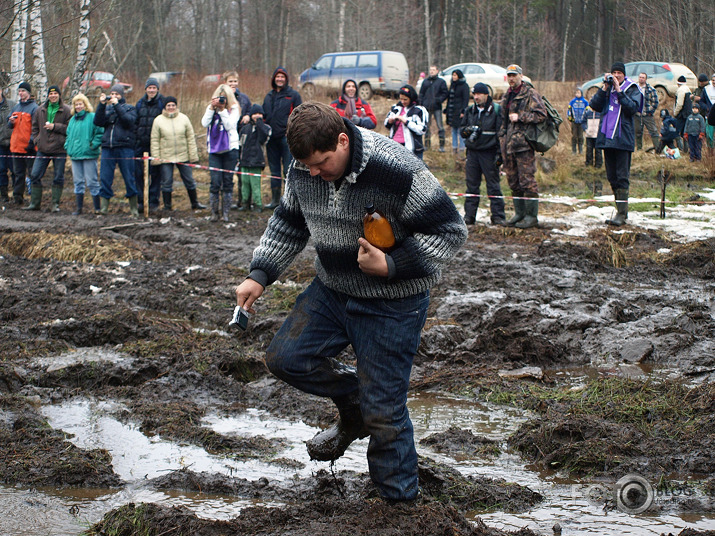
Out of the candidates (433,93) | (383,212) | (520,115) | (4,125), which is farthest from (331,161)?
(433,93)

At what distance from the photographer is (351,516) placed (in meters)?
3.45

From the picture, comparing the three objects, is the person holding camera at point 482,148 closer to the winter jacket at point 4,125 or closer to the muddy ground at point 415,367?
the muddy ground at point 415,367

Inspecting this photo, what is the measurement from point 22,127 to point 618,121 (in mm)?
10381

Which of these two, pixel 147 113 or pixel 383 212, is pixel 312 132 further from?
pixel 147 113

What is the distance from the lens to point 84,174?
13680 millimetres

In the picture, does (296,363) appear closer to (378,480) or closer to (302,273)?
(378,480)

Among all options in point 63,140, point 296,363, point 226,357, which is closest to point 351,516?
point 296,363

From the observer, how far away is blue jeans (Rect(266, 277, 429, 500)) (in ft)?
11.0

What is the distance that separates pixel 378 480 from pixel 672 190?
41.6ft

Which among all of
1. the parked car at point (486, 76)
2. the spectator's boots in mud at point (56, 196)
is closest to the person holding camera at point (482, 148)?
the spectator's boots in mud at point (56, 196)

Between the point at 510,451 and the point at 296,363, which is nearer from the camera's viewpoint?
the point at 296,363

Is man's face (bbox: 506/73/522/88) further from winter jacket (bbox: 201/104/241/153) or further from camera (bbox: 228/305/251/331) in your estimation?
camera (bbox: 228/305/251/331)

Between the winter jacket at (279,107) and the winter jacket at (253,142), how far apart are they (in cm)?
15

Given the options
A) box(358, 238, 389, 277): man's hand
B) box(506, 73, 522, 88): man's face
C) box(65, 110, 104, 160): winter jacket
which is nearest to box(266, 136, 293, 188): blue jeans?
box(65, 110, 104, 160): winter jacket
